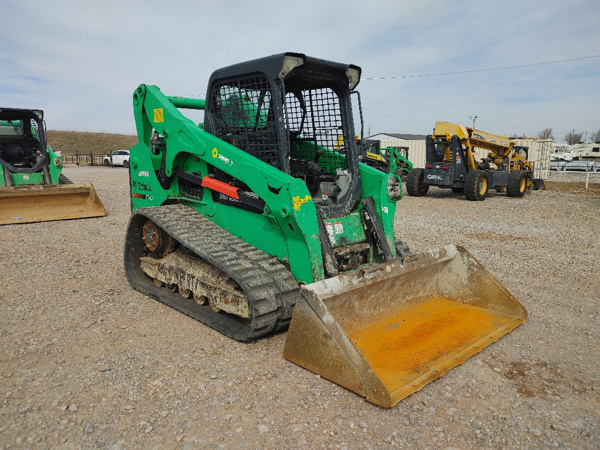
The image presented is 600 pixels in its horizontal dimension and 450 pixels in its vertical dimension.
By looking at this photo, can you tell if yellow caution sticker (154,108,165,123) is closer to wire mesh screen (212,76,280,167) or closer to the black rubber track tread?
wire mesh screen (212,76,280,167)

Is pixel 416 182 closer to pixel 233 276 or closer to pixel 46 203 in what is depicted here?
pixel 46 203

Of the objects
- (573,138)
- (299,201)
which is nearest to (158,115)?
(299,201)

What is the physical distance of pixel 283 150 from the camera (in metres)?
4.00

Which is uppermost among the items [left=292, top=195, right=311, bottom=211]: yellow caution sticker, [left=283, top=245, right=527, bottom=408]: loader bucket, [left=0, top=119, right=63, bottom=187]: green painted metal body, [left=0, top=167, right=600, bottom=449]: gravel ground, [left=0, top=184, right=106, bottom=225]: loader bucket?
[left=0, top=119, right=63, bottom=187]: green painted metal body

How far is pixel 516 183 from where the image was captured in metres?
15.2

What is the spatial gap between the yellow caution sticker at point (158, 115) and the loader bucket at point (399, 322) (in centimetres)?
280

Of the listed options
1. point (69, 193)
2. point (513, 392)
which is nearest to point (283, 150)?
point (513, 392)

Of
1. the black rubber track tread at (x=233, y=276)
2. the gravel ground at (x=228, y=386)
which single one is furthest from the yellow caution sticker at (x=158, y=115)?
the gravel ground at (x=228, y=386)

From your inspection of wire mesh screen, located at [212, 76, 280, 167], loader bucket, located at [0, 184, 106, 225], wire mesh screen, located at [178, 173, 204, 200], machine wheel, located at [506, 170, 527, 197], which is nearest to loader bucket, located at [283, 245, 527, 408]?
wire mesh screen, located at [212, 76, 280, 167]

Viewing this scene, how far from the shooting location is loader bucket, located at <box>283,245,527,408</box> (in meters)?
2.93

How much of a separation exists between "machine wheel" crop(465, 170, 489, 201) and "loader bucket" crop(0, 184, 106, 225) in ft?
34.5

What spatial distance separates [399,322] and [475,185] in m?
11.2

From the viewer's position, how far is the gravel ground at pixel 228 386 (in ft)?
8.23

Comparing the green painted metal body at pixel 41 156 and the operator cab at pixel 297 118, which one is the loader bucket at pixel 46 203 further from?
the operator cab at pixel 297 118
